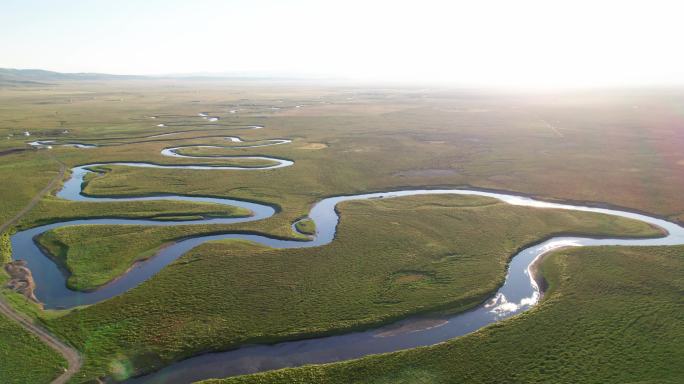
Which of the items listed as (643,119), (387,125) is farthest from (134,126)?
(643,119)

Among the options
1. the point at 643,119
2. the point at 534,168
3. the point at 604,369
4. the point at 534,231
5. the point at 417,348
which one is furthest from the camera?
the point at 643,119

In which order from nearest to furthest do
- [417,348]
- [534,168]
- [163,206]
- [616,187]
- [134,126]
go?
[417,348] → [163,206] → [616,187] → [534,168] → [134,126]

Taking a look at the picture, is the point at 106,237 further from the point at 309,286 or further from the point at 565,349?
the point at 565,349

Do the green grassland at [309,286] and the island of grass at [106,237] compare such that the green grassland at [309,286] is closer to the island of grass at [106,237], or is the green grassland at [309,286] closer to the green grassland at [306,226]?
the island of grass at [106,237]

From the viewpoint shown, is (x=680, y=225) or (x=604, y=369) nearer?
(x=604, y=369)

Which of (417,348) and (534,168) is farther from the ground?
(534,168)

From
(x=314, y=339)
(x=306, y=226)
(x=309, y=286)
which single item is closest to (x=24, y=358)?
(x=314, y=339)

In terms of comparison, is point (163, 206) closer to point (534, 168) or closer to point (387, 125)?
point (534, 168)
